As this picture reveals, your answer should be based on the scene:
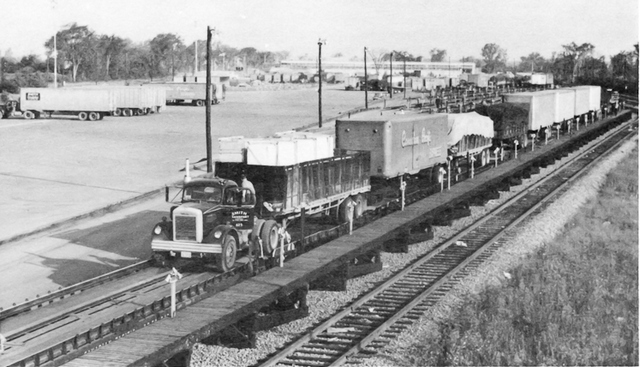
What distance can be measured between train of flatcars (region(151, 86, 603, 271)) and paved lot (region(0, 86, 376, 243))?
8.83 m

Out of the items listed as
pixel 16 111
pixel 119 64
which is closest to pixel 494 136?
pixel 16 111

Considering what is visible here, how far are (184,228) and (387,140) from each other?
11005 mm

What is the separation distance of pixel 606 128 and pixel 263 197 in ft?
158

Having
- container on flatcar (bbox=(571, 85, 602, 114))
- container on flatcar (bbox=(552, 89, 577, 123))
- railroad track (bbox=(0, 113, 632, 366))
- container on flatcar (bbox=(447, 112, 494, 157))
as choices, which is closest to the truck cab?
railroad track (bbox=(0, 113, 632, 366))

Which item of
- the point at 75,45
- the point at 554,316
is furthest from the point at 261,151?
the point at 75,45

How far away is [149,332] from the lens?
12.7 meters

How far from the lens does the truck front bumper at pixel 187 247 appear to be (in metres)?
17.1

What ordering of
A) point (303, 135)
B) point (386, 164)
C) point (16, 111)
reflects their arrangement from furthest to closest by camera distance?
point (16, 111) → point (386, 164) → point (303, 135)

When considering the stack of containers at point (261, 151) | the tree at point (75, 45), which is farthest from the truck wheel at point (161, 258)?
the tree at point (75, 45)

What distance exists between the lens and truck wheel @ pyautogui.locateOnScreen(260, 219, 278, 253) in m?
18.2

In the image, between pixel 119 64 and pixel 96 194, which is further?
pixel 119 64

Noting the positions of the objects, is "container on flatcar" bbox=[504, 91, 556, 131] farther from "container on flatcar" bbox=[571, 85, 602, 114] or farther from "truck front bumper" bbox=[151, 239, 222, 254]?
"truck front bumper" bbox=[151, 239, 222, 254]

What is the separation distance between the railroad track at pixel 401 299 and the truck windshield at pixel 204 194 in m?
3.85

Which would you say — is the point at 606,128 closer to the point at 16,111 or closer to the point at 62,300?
the point at 16,111
